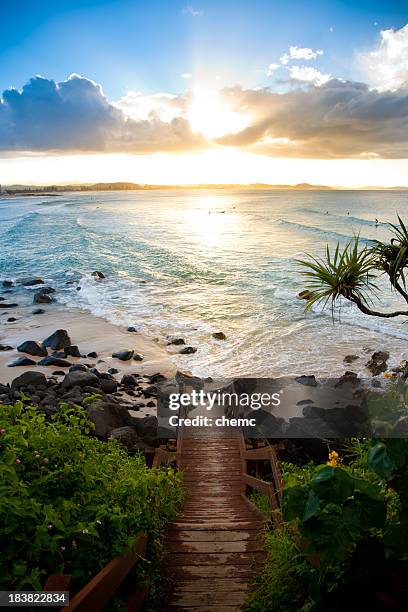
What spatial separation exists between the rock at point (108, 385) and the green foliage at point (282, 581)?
9566 mm

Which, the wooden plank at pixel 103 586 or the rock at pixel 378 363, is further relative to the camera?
the rock at pixel 378 363

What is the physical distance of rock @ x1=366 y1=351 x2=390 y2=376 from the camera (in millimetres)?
16987

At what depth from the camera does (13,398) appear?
1154cm

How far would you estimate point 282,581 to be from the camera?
14.0 feet

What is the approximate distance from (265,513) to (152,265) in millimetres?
35231

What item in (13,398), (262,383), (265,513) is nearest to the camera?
(265,513)

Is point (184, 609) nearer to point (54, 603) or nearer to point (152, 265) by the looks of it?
point (54, 603)

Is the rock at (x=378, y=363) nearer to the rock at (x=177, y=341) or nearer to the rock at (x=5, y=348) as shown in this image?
the rock at (x=177, y=341)

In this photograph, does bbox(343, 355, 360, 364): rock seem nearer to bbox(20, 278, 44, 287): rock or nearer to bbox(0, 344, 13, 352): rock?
bbox(0, 344, 13, 352): rock

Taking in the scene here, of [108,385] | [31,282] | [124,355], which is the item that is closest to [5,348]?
[124,355]

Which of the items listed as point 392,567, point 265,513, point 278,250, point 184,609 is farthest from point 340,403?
point 278,250

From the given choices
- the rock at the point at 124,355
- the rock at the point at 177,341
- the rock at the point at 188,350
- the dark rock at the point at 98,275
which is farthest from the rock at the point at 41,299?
the rock at the point at 188,350

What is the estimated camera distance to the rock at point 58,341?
58.9 ft

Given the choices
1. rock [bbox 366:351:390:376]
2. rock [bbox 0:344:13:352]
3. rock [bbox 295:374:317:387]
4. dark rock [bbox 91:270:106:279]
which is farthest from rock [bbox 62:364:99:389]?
dark rock [bbox 91:270:106:279]
